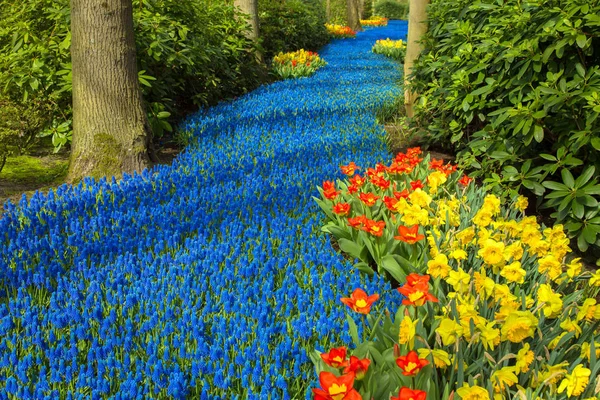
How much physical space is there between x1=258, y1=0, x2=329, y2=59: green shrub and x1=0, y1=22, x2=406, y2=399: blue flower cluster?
9.52m

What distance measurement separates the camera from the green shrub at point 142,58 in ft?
17.6

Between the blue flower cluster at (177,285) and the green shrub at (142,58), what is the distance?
1555 millimetres

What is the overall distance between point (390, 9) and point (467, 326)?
53.4m

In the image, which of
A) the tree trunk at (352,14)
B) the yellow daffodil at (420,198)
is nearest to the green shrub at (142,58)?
the yellow daffodil at (420,198)

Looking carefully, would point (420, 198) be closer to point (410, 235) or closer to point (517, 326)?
point (410, 235)

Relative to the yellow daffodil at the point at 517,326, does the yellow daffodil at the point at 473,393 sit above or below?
below

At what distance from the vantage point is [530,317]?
74.5 inches

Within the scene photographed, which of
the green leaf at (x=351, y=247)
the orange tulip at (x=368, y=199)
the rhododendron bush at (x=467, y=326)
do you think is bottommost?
the green leaf at (x=351, y=247)

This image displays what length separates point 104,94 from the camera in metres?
4.66

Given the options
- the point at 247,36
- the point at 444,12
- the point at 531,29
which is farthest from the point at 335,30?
the point at 531,29

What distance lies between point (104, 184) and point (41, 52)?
2178 mm

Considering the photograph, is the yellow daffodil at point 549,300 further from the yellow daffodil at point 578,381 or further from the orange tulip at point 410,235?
the orange tulip at point 410,235

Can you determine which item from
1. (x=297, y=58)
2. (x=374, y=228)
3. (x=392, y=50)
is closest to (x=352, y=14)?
(x=392, y=50)

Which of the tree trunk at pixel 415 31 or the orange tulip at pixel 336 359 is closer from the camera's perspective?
the orange tulip at pixel 336 359
